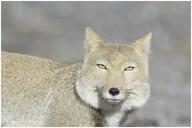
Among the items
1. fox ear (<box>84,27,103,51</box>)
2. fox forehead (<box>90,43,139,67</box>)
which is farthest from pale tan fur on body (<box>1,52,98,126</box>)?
fox forehead (<box>90,43,139,67</box>)

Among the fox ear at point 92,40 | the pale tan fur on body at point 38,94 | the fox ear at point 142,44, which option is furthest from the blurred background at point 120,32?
the fox ear at point 92,40

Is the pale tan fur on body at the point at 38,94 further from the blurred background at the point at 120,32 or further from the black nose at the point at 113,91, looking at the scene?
the blurred background at the point at 120,32

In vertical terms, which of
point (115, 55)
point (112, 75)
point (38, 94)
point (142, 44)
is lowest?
point (38, 94)

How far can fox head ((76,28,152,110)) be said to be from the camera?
42.1ft

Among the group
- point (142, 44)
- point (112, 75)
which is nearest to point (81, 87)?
point (112, 75)

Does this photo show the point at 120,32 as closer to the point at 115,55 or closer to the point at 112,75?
the point at 115,55

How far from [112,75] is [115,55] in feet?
1.49

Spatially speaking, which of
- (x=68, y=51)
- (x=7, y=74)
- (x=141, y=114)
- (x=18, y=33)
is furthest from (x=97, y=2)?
(x=7, y=74)

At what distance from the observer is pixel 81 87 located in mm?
13164

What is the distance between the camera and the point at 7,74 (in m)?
13.9

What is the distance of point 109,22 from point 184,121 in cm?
1818

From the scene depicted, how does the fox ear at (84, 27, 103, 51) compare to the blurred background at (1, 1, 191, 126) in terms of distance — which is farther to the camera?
the blurred background at (1, 1, 191, 126)

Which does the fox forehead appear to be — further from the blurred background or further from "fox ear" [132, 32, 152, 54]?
the blurred background

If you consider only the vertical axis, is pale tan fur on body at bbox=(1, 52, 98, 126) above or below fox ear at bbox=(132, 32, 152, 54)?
below
